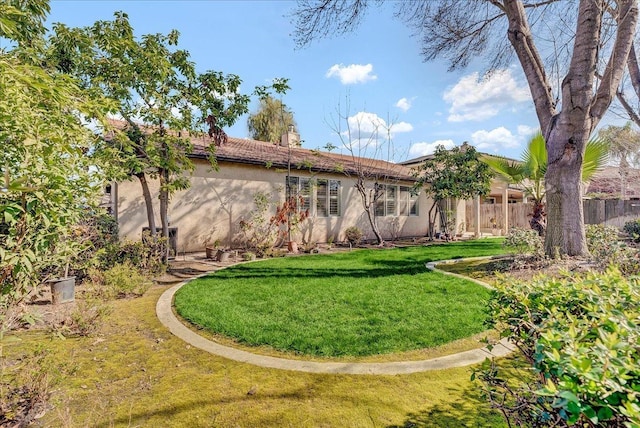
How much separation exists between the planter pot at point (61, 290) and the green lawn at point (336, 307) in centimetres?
207

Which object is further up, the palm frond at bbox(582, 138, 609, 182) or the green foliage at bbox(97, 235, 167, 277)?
the palm frond at bbox(582, 138, 609, 182)

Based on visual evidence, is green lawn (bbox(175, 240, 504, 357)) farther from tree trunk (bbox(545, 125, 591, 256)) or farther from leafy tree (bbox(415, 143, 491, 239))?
leafy tree (bbox(415, 143, 491, 239))

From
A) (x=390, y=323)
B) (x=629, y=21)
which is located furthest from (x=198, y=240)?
(x=629, y=21)

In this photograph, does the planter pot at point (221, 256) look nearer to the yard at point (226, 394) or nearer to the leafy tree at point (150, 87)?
the leafy tree at point (150, 87)

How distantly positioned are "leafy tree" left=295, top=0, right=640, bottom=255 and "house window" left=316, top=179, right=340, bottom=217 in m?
7.42

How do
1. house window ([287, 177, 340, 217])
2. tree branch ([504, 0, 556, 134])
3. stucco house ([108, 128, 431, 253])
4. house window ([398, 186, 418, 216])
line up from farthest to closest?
house window ([398, 186, 418, 216]) < house window ([287, 177, 340, 217]) < stucco house ([108, 128, 431, 253]) < tree branch ([504, 0, 556, 134])

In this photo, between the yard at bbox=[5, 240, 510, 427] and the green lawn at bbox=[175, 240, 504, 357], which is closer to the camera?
the yard at bbox=[5, 240, 510, 427]

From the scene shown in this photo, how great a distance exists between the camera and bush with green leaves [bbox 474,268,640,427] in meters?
1.17

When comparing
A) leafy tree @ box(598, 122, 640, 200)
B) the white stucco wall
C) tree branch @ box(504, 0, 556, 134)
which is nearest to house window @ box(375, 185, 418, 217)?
the white stucco wall

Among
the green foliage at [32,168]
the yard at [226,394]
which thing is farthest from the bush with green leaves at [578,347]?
the green foliage at [32,168]

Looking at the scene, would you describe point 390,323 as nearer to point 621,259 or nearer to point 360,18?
point 621,259

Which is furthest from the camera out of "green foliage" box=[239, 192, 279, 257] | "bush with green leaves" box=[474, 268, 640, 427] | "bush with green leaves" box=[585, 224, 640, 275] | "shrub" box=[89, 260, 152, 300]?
"green foliage" box=[239, 192, 279, 257]

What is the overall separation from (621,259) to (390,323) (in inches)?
192

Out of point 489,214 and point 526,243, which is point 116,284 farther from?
point 489,214
